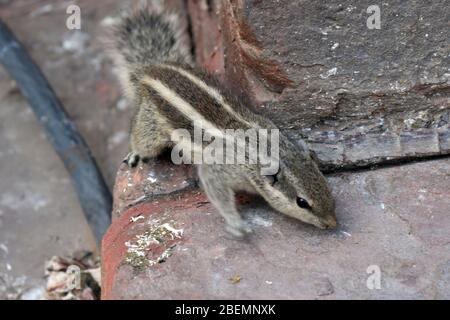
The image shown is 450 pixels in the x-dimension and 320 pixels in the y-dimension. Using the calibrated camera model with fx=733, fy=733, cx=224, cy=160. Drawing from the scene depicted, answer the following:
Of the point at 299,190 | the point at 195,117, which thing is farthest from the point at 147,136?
the point at 299,190

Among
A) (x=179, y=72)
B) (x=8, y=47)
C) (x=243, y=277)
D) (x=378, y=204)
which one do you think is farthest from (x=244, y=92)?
(x=8, y=47)

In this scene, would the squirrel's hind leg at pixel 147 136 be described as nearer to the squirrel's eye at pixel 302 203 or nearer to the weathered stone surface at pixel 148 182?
the weathered stone surface at pixel 148 182

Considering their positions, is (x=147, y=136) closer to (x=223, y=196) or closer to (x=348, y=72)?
(x=223, y=196)

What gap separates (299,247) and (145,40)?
1.89 metres

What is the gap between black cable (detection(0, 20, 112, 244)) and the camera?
483 centimetres

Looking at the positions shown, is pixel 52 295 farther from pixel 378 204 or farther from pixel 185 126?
pixel 378 204

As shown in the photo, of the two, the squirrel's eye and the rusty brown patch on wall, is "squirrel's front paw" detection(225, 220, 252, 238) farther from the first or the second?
the rusty brown patch on wall

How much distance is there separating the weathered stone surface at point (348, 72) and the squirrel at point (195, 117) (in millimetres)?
220

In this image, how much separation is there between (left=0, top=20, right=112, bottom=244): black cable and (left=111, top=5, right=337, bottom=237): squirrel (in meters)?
0.65

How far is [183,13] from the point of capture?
580 centimetres

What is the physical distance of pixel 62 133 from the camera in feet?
17.2

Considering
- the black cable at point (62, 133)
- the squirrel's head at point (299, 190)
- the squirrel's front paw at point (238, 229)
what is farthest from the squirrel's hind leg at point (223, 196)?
the black cable at point (62, 133)

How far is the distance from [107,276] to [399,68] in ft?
5.91
